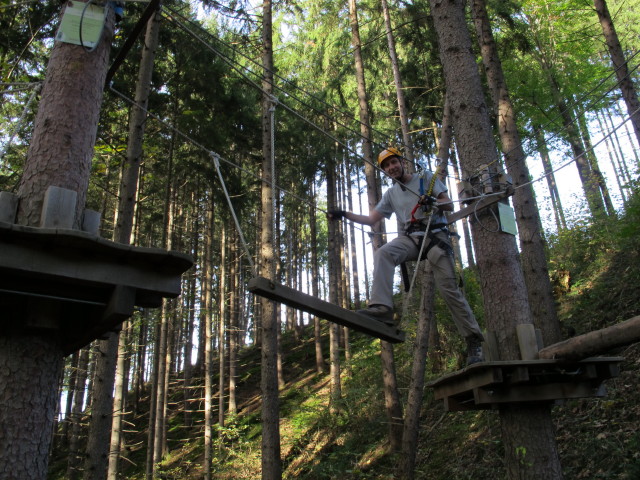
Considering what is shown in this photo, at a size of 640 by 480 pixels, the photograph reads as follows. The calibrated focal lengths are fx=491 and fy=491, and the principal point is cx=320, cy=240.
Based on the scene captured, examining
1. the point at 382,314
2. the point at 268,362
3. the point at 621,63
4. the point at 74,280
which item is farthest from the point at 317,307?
the point at 621,63

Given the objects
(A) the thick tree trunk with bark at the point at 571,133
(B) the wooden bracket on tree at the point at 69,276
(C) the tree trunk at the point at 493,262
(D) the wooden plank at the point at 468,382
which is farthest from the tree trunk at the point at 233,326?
(B) the wooden bracket on tree at the point at 69,276

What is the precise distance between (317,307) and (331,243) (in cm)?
1384

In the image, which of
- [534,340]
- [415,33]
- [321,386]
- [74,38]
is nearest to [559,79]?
[415,33]

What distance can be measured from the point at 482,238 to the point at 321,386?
1376 centimetres

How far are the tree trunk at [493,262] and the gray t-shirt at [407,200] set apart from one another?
41cm

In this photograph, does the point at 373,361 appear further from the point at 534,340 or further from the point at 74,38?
the point at 74,38

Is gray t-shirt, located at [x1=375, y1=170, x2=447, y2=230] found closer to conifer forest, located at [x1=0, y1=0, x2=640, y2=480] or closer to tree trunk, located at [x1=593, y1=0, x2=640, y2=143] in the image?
conifer forest, located at [x1=0, y1=0, x2=640, y2=480]

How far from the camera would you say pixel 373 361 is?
14211 mm

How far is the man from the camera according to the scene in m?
4.00

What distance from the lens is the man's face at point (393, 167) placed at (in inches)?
179

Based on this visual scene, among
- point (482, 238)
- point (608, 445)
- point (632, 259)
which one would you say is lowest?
point (608, 445)

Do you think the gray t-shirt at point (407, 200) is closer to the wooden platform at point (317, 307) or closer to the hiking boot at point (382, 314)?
the hiking boot at point (382, 314)

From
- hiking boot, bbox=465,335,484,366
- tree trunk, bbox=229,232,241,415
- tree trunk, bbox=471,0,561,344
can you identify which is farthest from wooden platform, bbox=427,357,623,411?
tree trunk, bbox=229,232,241,415

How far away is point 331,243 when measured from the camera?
56.7 ft
